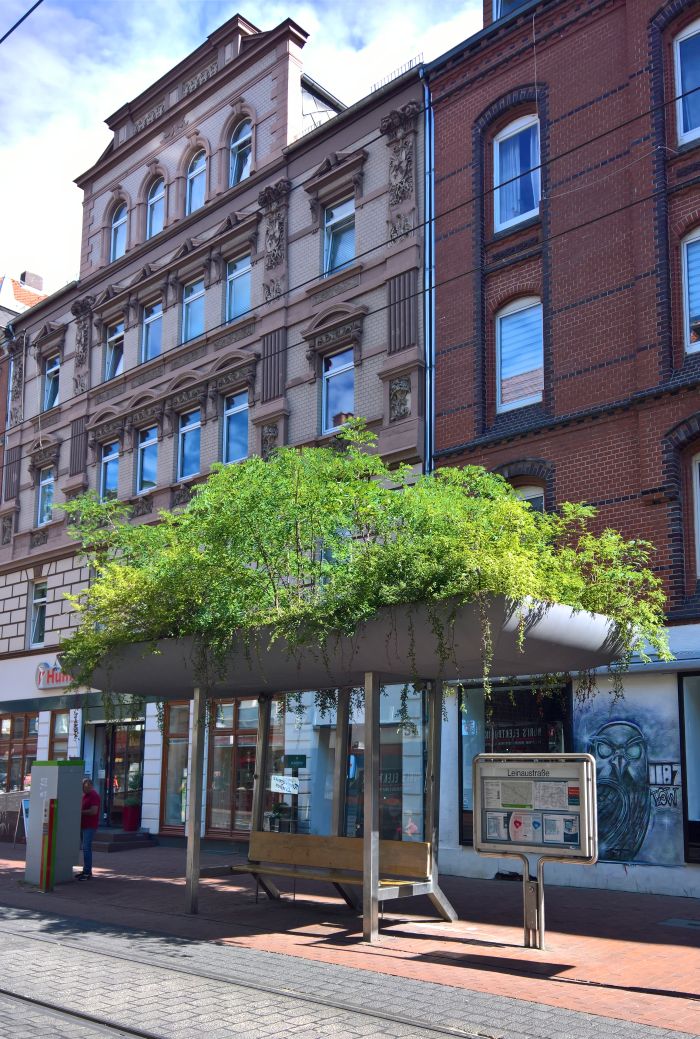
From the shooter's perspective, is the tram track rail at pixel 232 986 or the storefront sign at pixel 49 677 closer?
the tram track rail at pixel 232 986

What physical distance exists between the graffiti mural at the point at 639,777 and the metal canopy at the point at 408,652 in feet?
14.3

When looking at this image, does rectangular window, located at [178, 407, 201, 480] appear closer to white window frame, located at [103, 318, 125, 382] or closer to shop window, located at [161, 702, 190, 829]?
white window frame, located at [103, 318, 125, 382]

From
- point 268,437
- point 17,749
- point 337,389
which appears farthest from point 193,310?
point 17,749

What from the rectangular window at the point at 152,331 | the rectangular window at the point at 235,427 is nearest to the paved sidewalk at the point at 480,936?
the rectangular window at the point at 235,427

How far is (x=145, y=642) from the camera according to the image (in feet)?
39.5

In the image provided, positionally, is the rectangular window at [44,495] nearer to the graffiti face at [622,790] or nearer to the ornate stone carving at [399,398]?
the ornate stone carving at [399,398]

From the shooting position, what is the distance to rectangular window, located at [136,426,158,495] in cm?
2588

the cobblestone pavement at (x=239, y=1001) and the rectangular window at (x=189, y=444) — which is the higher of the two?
the rectangular window at (x=189, y=444)

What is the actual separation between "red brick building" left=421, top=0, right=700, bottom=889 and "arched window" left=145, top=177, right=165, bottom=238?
9.88m

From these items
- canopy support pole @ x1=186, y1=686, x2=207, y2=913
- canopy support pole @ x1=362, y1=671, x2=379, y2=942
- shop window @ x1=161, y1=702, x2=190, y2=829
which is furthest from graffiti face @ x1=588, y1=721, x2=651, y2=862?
shop window @ x1=161, y1=702, x2=190, y2=829

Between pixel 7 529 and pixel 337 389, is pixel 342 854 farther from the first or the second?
pixel 7 529

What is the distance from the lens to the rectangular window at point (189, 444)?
24.5 meters

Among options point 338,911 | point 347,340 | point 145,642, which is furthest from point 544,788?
point 347,340

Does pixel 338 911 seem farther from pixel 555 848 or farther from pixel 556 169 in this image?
pixel 556 169
